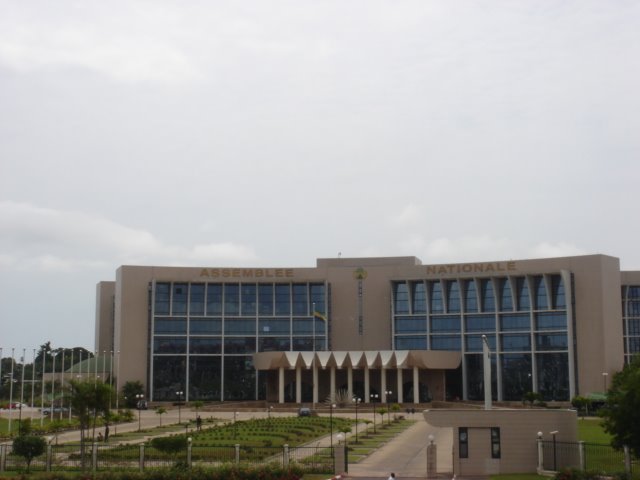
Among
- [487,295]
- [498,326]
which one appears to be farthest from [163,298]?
[498,326]

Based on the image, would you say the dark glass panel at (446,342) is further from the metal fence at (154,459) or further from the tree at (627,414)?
the tree at (627,414)

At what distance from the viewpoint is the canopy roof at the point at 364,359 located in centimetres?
11512

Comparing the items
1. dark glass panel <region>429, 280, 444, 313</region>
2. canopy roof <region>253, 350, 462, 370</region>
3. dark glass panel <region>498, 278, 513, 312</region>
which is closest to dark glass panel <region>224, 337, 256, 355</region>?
canopy roof <region>253, 350, 462, 370</region>

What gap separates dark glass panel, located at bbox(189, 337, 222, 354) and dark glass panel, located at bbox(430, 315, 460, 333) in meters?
29.8

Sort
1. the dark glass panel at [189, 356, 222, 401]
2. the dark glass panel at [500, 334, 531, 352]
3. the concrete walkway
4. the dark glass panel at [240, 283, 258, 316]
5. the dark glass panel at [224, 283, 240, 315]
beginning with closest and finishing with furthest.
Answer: the concrete walkway < the dark glass panel at [500, 334, 531, 352] < the dark glass panel at [189, 356, 222, 401] < the dark glass panel at [224, 283, 240, 315] < the dark glass panel at [240, 283, 258, 316]

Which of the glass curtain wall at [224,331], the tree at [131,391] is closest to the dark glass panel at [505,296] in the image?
the glass curtain wall at [224,331]

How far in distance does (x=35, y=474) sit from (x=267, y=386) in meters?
81.0

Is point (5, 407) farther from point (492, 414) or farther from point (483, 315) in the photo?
point (492, 414)

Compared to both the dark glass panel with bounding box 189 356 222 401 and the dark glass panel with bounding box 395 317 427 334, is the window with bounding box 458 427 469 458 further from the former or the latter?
the dark glass panel with bounding box 189 356 222 401

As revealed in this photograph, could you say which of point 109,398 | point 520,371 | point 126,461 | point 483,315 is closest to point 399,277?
point 483,315

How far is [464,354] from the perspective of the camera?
12338 cm

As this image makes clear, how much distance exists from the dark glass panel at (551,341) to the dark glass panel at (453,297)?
39.6 feet

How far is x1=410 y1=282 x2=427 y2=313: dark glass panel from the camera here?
12750cm

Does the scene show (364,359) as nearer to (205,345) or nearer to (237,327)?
(237,327)
